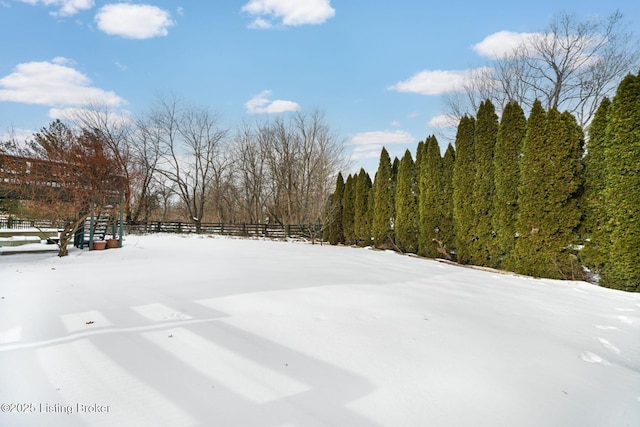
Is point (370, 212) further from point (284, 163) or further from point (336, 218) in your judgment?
point (284, 163)

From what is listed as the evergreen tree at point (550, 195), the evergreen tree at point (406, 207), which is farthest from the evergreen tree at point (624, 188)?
the evergreen tree at point (406, 207)

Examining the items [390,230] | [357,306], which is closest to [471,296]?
[357,306]

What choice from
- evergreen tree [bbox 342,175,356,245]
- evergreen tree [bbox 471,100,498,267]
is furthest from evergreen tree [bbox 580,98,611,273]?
evergreen tree [bbox 342,175,356,245]

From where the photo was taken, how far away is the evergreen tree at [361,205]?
11.6 m

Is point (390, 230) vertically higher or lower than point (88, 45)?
lower

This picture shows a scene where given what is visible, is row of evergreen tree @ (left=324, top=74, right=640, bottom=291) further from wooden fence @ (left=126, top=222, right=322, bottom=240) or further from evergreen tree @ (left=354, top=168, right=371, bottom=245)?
wooden fence @ (left=126, top=222, right=322, bottom=240)

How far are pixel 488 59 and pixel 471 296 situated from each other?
55.5 ft

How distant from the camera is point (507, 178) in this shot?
6.24 meters

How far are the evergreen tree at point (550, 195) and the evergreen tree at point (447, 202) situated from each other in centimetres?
200

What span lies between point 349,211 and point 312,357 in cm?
1053

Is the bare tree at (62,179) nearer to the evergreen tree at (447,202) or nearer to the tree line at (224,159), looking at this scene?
the evergreen tree at (447,202)

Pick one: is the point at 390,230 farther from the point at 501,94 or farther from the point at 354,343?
the point at 501,94

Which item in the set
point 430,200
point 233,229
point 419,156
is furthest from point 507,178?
point 233,229

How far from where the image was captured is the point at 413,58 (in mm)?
9648
